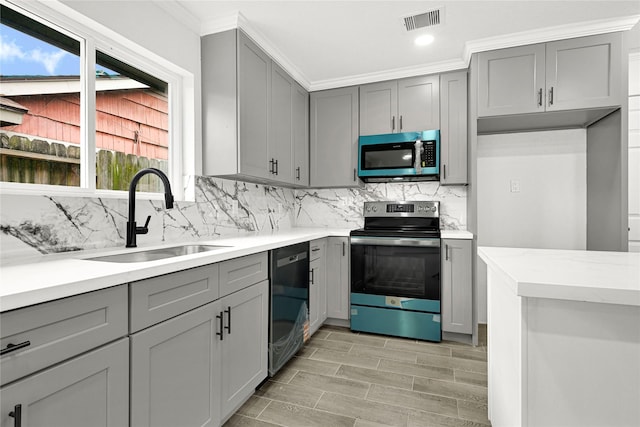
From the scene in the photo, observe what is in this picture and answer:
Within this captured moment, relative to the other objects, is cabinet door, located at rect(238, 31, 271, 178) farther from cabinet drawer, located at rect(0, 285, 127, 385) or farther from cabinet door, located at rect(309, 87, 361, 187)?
cabinet drawer, located at rect(0, 285, 127, 385)

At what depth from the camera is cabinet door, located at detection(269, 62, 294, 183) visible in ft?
8.97

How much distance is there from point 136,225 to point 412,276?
214 centimetres

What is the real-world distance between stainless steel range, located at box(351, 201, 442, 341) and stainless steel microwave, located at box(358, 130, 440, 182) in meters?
0.59

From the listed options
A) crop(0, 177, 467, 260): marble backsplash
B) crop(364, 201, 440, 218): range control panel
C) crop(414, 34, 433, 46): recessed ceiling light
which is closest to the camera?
crop(0, 177, 467, 260): marble backsplash

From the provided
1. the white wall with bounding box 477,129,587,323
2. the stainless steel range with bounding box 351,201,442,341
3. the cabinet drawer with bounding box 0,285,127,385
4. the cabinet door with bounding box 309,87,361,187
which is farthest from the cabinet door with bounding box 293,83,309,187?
the cabinet drawer with bounding box 0,285,127,385

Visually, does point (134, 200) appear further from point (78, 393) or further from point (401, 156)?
point (401, 156)

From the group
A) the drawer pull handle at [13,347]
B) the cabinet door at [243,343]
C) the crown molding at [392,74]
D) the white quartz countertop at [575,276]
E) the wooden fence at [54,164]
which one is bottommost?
the cabinet door at [243,343]

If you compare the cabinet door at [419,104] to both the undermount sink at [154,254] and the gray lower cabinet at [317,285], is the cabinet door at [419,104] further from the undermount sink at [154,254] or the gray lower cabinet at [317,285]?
the undermount sink at [154,254]

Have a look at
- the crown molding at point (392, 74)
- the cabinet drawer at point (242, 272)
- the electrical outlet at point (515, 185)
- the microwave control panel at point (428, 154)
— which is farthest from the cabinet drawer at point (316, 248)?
the electrical outlet at point (515, 185)

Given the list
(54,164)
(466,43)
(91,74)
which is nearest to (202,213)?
(54,164)

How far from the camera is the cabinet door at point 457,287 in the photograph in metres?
2.70

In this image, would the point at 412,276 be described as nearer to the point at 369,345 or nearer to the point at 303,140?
the point at 369,345

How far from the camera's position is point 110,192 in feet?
5.82

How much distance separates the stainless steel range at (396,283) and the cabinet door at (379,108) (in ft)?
3.53
